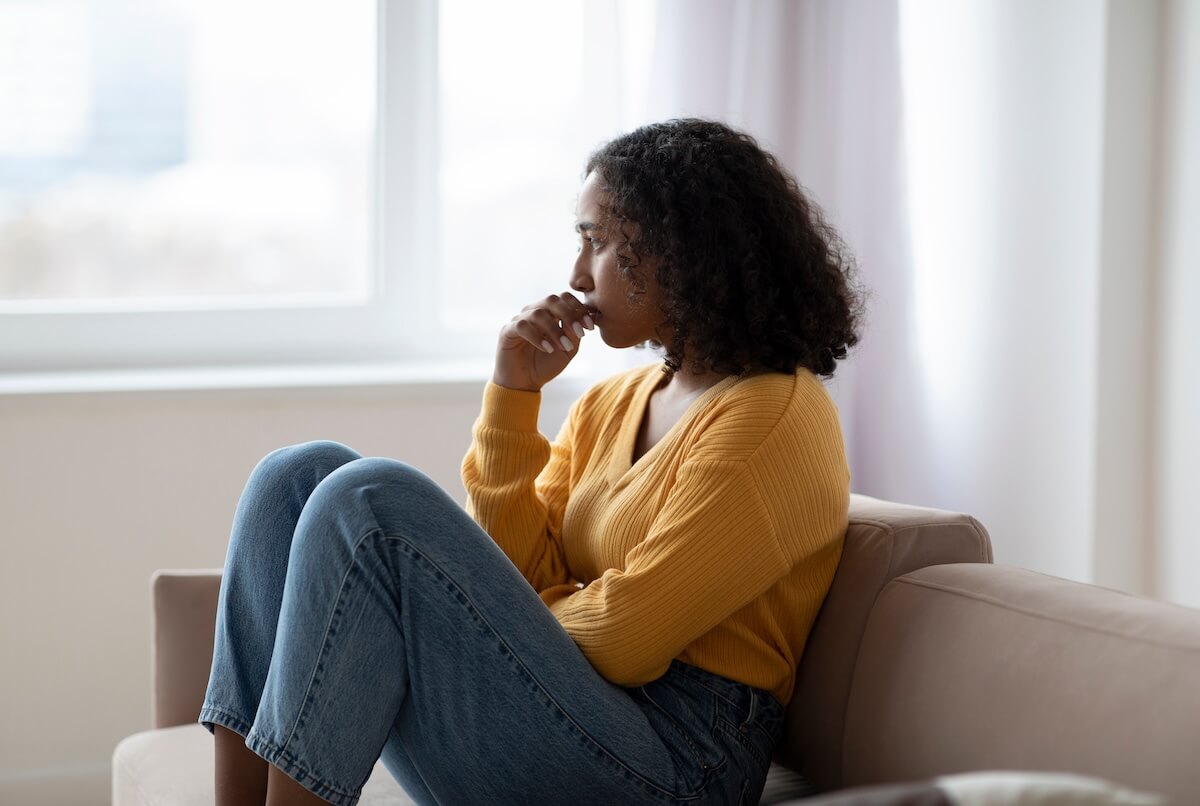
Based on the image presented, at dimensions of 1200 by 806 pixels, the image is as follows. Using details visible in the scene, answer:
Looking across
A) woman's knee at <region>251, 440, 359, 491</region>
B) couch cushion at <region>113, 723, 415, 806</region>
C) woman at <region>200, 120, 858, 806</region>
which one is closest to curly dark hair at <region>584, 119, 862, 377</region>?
woman at <region>200, 120, 858, 806</region>

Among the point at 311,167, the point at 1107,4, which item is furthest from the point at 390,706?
the point at 311,167

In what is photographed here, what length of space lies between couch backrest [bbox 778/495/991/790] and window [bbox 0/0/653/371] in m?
1.24

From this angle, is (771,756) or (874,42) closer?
(771,756)

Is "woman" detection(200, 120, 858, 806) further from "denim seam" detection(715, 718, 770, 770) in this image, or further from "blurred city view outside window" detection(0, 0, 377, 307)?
"blurred city view outside window" detection(0, 0, 377, 307)

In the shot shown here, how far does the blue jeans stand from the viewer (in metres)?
1.23

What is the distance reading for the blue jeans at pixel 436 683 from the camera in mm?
1230

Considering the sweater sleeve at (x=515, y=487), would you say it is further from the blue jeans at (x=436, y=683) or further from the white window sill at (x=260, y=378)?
the white window sill at (x=260, y=378)

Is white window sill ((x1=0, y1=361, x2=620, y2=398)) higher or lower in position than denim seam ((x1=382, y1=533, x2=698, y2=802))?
higher

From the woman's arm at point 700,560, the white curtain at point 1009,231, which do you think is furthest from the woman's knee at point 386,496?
the white curtain at point 1009,231

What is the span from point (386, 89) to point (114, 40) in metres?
0.53

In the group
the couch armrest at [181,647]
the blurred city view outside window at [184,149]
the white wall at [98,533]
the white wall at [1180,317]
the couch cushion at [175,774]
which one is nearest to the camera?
the couch cushion at [175,774]

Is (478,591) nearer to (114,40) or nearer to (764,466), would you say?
(764,466)

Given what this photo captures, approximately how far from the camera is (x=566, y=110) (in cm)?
274

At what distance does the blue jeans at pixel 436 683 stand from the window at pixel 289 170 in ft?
4.53
